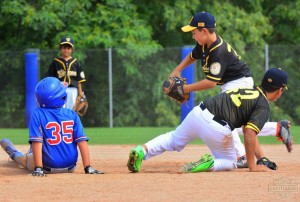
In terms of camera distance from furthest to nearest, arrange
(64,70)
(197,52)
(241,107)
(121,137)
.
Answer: (121,137)
(64,70)
(197,52)
(241,107)

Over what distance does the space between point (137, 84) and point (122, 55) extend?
84 centimetres

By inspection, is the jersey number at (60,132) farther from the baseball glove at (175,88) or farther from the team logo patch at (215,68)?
the team logo patch at (215,68)

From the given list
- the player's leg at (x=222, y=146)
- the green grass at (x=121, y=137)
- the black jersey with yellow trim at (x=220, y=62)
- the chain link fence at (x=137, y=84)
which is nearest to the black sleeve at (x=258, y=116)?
the player's leg at (x=222, y=146)

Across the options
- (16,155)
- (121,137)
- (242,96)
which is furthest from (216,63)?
(121,137)

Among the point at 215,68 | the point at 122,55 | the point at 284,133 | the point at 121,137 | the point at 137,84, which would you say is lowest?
the point at 121,137

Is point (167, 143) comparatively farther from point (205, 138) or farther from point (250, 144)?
point (250, 144)

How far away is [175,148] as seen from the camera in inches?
330

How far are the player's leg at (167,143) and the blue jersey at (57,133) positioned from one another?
64 cm

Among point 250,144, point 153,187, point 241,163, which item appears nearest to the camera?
point 153,187

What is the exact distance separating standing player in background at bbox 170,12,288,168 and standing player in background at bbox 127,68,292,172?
0.31 m

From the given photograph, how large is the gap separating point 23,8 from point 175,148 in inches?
471

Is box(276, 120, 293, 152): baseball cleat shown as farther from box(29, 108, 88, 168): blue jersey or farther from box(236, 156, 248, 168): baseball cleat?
box(29, 108, 88, 168): blue jersey

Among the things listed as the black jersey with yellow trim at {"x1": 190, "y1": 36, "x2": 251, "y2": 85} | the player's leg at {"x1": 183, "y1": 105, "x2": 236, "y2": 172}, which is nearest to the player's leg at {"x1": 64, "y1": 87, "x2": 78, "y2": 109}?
the black jersey with yellow trim at {"x1": 190, "y1": 36, "x2": 251, "y2": 85}

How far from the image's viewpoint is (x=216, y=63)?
8.33 m
